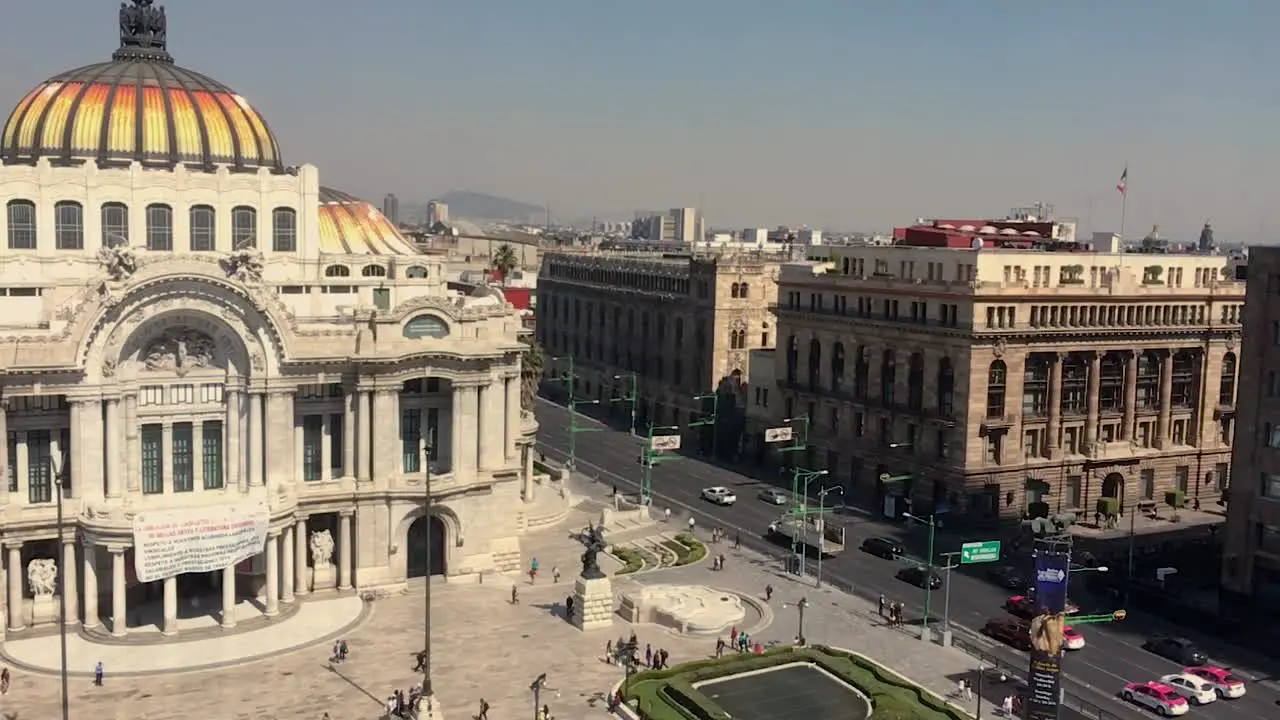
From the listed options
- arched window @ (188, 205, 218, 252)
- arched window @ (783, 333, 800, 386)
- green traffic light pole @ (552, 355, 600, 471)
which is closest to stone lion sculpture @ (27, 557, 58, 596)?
arched window @ (188, 205, 218, 252)

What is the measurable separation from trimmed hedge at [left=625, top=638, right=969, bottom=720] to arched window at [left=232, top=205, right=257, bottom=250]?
41.6 metres

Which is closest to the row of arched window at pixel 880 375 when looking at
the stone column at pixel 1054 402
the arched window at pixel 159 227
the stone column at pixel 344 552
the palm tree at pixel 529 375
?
the stone column at pixel 1054 402

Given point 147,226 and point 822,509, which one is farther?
point 822,509

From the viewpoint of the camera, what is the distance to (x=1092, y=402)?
112 meters

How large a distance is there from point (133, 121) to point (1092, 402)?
3267 inches

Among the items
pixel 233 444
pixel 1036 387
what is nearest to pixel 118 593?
pixel 233 444

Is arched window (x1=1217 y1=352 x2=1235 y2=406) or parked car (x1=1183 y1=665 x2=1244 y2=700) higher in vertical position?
arched window (x1=1217 y1=352 x2=1235 y2=406)

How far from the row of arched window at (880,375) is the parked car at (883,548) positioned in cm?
1595

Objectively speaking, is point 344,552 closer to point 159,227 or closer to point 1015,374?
point 159,227

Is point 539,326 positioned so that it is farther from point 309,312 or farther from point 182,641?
point 182,641

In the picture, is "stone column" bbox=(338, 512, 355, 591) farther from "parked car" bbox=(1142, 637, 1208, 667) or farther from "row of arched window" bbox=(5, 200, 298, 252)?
"parked car" bbox=(1142, 637, 1208, 667)

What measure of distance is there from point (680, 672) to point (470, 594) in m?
19.2

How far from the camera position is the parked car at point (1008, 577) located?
87.9m

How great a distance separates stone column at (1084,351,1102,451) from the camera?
112 m
